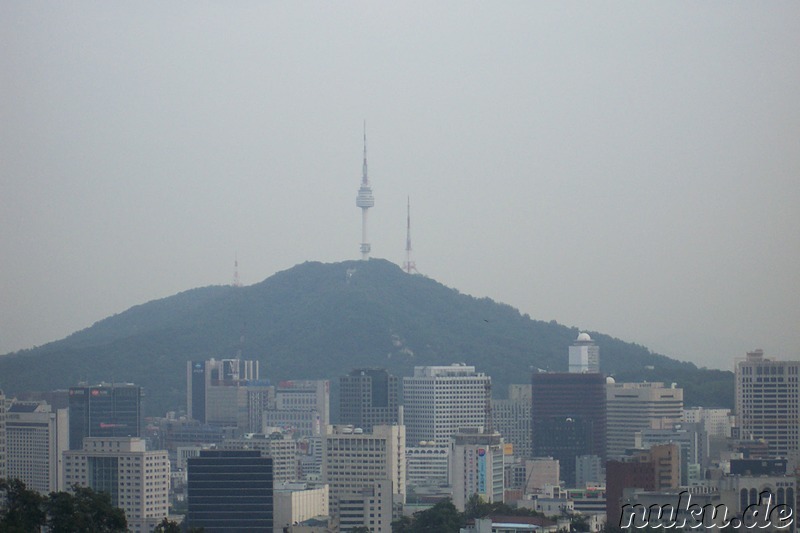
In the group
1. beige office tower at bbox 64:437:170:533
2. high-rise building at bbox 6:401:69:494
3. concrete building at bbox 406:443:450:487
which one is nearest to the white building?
concrete building at bbox 406:443:450:487

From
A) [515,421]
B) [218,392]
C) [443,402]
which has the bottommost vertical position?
[515,421]

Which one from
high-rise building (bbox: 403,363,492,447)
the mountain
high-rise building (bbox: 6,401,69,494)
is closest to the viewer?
high-rise building (bbox: 6,401,69,494)

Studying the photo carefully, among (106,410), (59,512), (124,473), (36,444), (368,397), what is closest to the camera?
(59,512)

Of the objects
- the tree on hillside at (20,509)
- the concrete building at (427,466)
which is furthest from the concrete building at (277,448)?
the tree on hillside at (20,509)

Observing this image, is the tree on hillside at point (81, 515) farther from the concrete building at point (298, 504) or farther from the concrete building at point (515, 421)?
the concrete building at point (515, 421)

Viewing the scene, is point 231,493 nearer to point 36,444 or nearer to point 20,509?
point 36,444

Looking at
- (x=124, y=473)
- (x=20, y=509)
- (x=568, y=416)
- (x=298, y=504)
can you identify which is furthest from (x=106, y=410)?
(x=20, y=509)

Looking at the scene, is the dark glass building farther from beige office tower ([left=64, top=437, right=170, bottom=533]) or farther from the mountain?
the mountain
